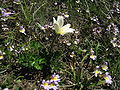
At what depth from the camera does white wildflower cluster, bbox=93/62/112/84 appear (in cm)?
212

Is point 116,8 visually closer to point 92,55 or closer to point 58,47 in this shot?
point 92,55

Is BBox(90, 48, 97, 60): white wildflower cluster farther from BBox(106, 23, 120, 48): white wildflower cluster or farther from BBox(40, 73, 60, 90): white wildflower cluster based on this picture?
BBox(40, 73, 60, 90): white wildflower cluster

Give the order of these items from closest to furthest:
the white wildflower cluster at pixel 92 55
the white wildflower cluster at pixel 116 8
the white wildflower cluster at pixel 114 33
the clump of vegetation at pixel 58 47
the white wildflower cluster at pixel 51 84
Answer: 1. the white wildflower cluster at pixel 51 84
2. the clump of vegetation at pixel 58 47
3. the white wildflower cluster at pixel 92 55
4. the white wildflower cluster at pixel 114 33
5. the white wildflower cluster at pixel 116 8

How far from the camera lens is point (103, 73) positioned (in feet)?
7.41

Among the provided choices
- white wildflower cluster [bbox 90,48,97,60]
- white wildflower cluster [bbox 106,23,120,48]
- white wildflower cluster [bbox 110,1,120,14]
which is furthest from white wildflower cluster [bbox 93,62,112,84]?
white wildflower cluster [bbox 110,1,120,14]

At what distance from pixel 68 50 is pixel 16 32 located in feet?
2.32

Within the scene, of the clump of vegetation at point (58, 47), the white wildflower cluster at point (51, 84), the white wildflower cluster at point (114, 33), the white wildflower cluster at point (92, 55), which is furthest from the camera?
the white wildflower cluster at point (114, 33)

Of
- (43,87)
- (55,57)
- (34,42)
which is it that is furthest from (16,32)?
(43,87)

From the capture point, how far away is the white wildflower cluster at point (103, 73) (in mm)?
2117

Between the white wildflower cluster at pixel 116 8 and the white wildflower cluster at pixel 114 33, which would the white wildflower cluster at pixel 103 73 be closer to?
the white wildflower cluster at pixel 114 33

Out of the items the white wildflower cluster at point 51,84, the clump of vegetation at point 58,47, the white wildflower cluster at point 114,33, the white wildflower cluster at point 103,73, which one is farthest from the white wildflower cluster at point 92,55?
the white wildflower cluster at point 51,84

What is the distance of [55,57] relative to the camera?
2.19m

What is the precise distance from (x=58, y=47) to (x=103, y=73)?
0.66 meters

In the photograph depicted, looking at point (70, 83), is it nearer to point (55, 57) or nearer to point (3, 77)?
point (55, 57)
